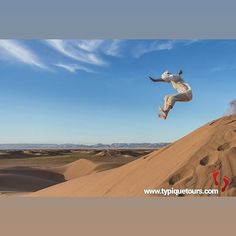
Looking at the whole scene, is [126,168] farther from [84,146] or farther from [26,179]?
[26,179]

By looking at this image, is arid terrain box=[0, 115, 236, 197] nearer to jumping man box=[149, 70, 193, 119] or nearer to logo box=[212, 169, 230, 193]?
logo box=[212, 169, 230, 193]

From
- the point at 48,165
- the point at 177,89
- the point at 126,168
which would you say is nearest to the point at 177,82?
the point at 177,89

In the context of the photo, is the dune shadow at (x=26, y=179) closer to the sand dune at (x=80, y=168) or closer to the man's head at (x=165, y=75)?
the sand dune at (x=80, y=168)

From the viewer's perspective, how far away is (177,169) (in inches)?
361

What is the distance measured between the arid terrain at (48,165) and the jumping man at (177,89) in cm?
104

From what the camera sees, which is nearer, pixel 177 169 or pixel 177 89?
pixel 177 169

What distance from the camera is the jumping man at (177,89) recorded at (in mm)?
9734

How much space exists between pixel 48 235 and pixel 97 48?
5338mm

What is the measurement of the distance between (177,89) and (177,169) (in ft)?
5.68

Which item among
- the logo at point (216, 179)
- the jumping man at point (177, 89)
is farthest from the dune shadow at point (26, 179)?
the logo at point (216, 179)

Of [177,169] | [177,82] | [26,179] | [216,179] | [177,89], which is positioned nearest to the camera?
[216,179]

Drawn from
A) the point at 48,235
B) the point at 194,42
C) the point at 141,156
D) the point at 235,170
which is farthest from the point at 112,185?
the point at 48,235

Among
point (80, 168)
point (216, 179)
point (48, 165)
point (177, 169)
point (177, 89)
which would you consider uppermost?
point (177, 89)

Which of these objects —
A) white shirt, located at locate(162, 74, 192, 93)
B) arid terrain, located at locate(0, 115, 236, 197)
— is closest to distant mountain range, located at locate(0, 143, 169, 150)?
arid terrain, located at locate(0, 115, 236, 197)
